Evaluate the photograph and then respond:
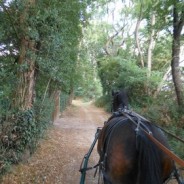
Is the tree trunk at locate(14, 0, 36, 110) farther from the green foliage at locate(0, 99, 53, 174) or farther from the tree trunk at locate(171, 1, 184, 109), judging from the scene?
the tree trunk at locate(171, 1, 184, 109)

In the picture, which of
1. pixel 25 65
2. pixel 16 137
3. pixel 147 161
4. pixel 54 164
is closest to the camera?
pixel 147 161

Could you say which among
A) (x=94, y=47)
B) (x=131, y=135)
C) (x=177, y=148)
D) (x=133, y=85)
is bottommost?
(x=177, y=148)

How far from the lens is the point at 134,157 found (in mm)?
3307

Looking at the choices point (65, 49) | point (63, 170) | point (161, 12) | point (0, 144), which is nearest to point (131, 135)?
point (0, 144)

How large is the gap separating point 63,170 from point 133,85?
448 inches

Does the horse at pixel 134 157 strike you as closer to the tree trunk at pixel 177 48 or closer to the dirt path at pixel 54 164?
the dirt path at pixel 54 164

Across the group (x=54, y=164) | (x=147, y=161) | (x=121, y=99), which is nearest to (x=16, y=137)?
(x=54, y=164)

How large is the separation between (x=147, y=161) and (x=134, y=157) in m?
0.20

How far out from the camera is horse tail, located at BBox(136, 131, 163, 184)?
10.3 feet

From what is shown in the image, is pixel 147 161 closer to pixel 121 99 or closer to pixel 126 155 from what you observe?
pixel 126 155

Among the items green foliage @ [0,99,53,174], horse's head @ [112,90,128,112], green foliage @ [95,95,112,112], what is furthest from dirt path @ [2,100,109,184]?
green foliage @ [95,95,112,112]

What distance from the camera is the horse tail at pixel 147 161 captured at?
3147mm

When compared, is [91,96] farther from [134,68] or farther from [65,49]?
[65,49]

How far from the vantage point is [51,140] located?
10.3 meters
